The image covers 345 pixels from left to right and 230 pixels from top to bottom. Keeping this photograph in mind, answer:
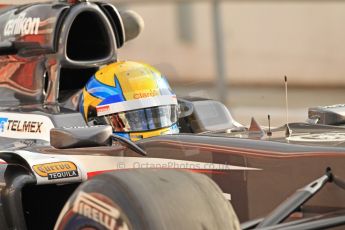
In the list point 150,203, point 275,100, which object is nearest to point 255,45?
point 275,100

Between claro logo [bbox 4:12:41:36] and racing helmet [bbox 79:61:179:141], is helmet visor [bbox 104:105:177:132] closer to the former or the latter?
racing helmet [bbox 79:61:179:141]

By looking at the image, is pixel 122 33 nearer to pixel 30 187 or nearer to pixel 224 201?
pixel 30 187

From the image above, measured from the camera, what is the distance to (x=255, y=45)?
44.4 ft

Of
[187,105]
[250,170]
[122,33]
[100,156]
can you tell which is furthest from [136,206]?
[122,33]

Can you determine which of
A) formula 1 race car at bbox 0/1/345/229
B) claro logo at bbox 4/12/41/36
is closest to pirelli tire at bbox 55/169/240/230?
formula 1 race car at bbox 0/1/345/229

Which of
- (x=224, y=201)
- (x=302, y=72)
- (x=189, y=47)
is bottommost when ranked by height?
(x=302, y=72)

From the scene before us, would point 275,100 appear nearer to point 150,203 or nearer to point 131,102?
point 131,102

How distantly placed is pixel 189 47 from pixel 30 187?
6299 millimetres

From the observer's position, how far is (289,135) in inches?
156

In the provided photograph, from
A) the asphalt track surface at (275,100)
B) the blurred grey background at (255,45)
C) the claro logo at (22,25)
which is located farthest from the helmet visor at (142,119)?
the blurred grey background at (255,45)

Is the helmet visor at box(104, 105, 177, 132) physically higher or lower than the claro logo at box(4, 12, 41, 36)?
lower

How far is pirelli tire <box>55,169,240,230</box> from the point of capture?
289 cm

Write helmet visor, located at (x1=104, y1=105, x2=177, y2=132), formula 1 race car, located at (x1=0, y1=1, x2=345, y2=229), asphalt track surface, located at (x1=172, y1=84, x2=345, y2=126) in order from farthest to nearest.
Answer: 1. asphalt track surface, located at (x1=172, y1=84, x2=345, y2=126)
2. helmet visor, located at (x1=104, y1=105, x2=177, y2=132)
3. formula 1 race car, located at (x1=0, y1=1, x2=345, y2=229)

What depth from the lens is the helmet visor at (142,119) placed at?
450cm
